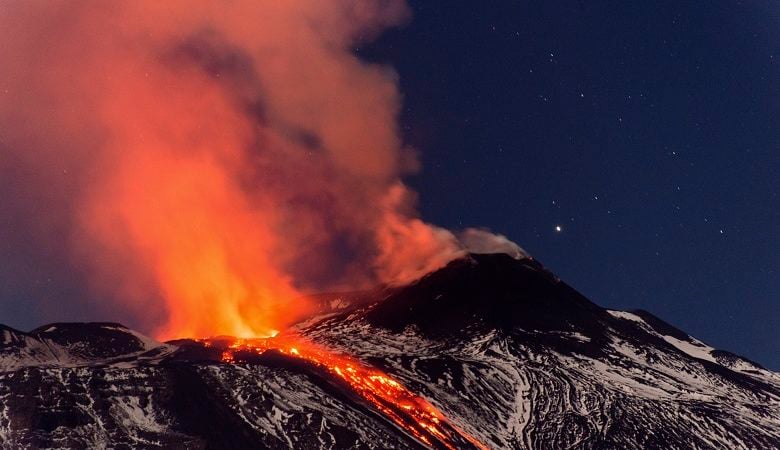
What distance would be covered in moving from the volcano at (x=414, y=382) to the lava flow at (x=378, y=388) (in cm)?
23

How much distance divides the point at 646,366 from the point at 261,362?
161ft

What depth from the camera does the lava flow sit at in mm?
64312

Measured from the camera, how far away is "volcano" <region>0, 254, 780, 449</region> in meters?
57.8

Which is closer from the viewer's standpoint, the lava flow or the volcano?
the volcano

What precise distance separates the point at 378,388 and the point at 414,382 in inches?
173

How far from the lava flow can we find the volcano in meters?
0.23

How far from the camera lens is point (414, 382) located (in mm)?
78000

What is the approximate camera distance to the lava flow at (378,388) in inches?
2532

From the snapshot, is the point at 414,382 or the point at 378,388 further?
the point at 414,382

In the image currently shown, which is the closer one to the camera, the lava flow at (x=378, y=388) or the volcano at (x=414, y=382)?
the volcano at (x=414, y=382)

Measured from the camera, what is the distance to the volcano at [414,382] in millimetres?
57812

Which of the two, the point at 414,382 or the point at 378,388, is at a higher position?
the point at 414,382

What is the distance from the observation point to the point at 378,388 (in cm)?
7575

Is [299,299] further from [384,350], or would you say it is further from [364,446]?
[364,446]
